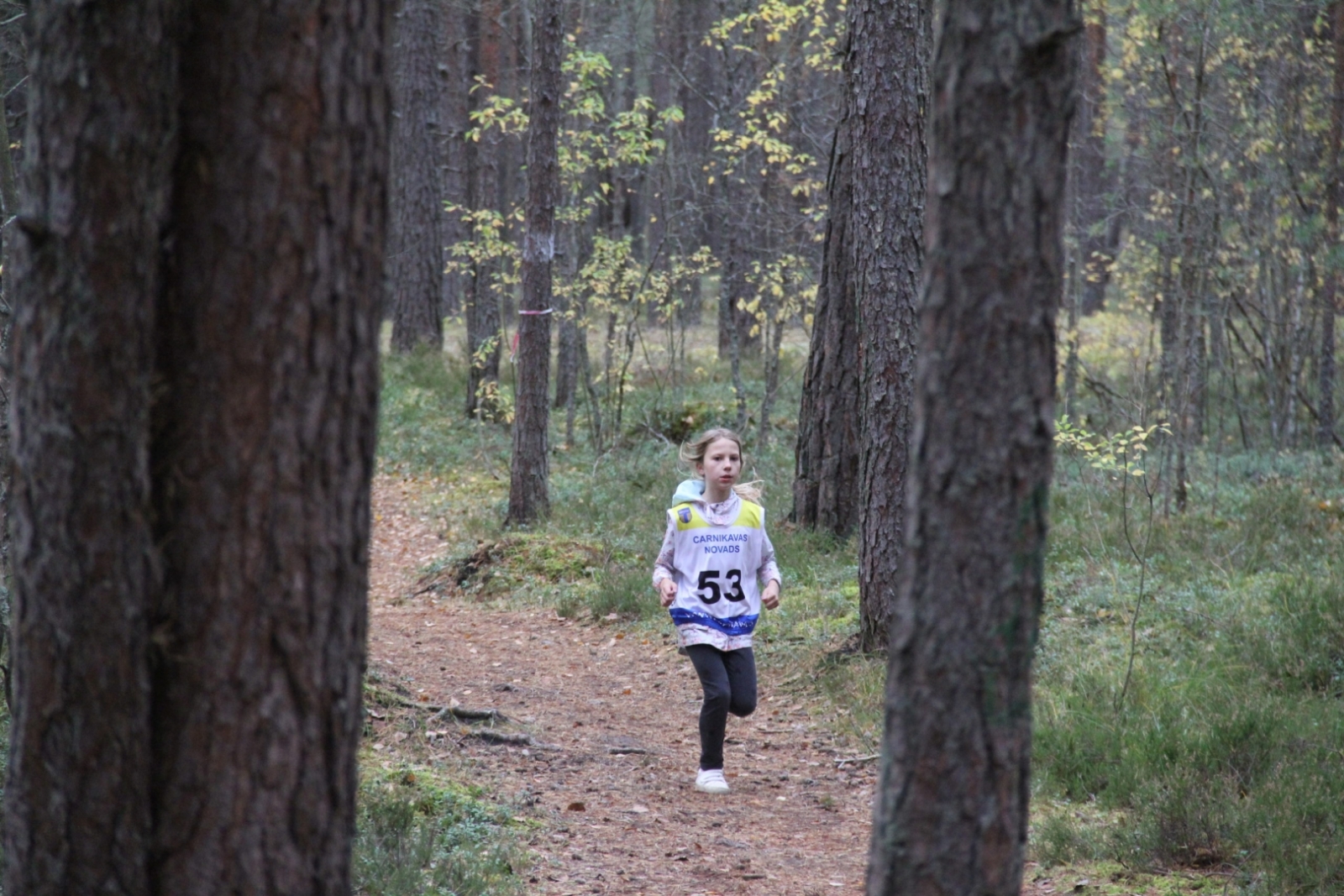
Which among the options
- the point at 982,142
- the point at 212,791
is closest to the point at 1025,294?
the point at 982,142

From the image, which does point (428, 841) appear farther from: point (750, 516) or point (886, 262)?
point (886, 262)

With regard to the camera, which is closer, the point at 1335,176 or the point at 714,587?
the point at 714,587

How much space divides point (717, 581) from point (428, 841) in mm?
2166

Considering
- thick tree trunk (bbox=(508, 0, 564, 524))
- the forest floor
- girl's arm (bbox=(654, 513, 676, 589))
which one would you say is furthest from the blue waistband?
thick tree trunk (bbox=(508, 0, 564, 524))

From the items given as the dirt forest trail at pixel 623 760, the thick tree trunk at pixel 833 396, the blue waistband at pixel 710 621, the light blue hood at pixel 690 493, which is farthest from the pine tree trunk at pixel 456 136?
the blue waistband at pixel 710 621

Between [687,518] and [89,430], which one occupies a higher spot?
[89,430]

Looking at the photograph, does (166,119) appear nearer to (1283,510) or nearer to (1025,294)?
(1025,294)

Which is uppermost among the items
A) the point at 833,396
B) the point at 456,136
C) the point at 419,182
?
the point at 456,136

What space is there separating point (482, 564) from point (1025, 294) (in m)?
9.09

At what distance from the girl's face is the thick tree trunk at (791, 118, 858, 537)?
4.23 m

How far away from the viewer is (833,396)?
10375 millimetres

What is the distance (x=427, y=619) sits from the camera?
9.95 m

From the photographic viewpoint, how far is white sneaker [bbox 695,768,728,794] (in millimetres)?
5992

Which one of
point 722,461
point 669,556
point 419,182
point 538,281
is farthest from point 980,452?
point 419,182
